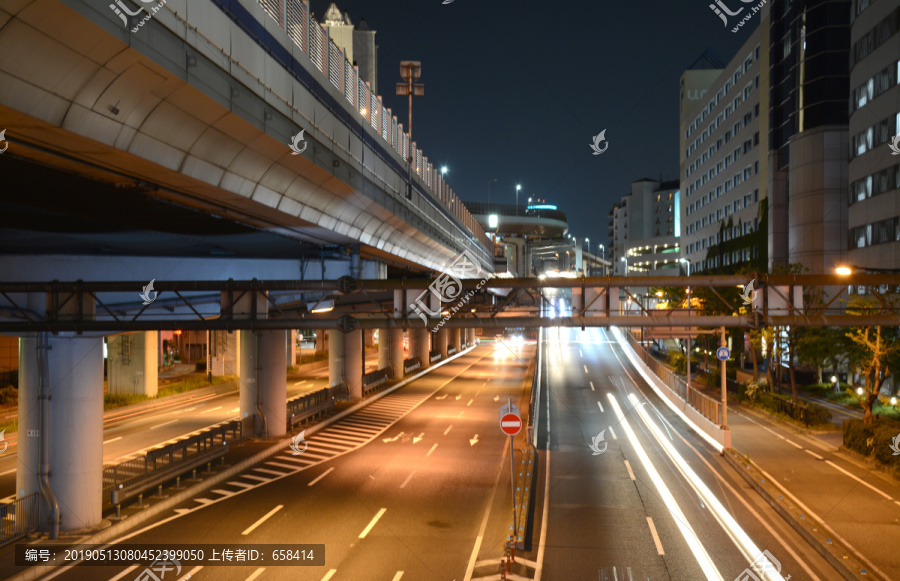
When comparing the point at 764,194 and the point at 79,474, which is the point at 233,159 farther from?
the point at 764,194

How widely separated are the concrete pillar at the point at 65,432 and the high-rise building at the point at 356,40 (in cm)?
1938

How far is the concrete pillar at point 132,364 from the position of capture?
1699 inches

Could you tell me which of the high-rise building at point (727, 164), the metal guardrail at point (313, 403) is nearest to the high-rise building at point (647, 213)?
the high-rise building at point (727, 164)

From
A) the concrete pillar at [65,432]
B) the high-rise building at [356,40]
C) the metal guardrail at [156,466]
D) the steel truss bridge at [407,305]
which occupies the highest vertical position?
the high-rise building at [356,40]

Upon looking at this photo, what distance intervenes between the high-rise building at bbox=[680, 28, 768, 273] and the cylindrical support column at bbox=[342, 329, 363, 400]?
4456 centimetres

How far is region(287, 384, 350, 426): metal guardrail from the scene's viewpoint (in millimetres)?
31844

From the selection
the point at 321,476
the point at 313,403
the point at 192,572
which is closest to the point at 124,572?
the point at 192,572

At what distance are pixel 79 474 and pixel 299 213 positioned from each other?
27.7 ft

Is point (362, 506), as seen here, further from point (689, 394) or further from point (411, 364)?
point (411, 364)

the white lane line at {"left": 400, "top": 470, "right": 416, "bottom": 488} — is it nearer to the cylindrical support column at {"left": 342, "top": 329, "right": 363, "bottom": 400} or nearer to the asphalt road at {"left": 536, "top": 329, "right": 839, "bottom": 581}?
the asphalt road at {"left": 536, "top": 329, "right": 839, "bottom": 581}

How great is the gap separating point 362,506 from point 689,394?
1003 inches

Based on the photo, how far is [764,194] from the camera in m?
69.9

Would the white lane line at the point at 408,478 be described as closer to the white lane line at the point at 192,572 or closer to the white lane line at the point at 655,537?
the white lane line at the point at 655,537

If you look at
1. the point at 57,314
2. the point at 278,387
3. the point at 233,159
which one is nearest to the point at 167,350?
the point at 278,387
